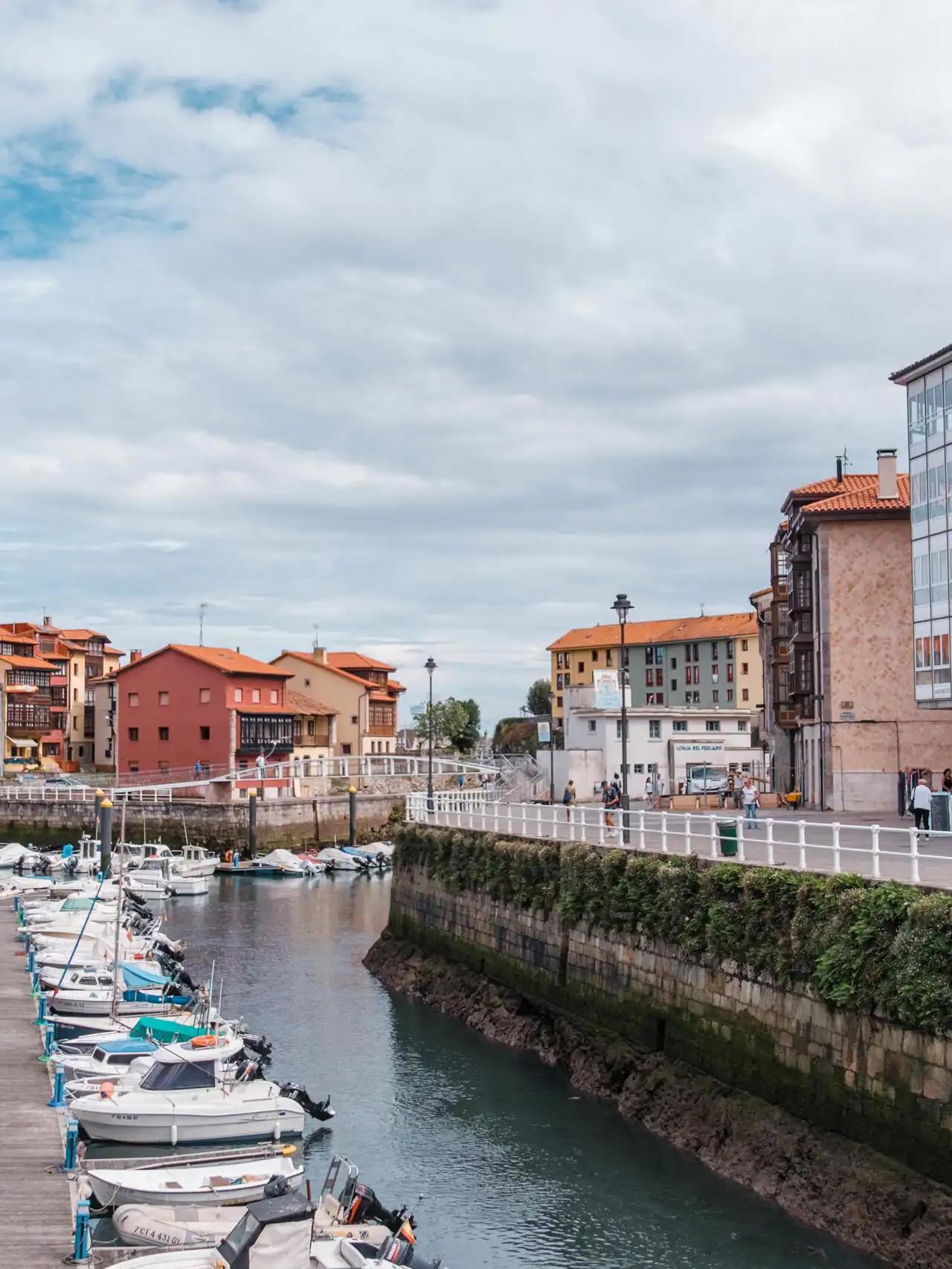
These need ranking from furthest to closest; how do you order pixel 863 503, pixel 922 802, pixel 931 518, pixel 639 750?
pixel 639 750
pixel 863 503
pixel 931 518
pixel 922 802

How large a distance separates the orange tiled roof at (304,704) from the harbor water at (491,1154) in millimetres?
70342

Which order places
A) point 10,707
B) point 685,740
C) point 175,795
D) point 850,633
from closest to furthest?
point 850,633 → point 685,740 → point 175,795 → point 10,707

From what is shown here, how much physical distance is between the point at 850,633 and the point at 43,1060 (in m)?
37.1

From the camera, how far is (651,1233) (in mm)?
22766

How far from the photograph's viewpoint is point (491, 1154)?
27.5 metres

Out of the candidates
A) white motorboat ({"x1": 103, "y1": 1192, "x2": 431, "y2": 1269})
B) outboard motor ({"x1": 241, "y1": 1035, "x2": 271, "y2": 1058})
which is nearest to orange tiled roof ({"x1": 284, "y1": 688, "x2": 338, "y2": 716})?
outboard motor ({"x1": 241, "y1": 1035, "x2": 271, "y2": 1058})

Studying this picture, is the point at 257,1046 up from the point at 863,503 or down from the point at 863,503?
down

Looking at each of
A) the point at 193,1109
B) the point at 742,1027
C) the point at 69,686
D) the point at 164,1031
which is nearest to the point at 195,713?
the point at 69,686

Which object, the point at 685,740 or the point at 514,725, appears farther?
the point at 514,725

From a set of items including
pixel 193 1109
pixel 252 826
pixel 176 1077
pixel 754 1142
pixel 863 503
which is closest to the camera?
pixel 754 1142

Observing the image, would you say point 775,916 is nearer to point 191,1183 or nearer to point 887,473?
point 191,1183

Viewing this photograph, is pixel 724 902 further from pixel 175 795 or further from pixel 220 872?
pixel 175 795

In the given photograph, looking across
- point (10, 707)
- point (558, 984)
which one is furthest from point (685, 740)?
point (10, 707)

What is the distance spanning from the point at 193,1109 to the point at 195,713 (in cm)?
8065
